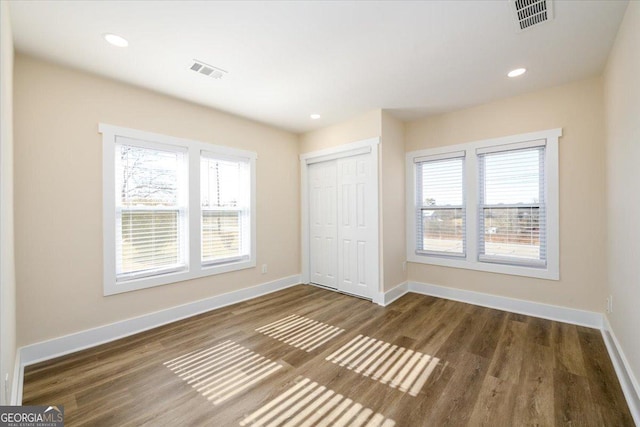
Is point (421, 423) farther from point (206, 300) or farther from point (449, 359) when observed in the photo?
point (206, 300)

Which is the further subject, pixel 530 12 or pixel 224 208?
pixel 224 208

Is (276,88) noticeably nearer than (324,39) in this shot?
No

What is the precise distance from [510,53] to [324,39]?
1.72m

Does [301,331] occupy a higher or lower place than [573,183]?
lower

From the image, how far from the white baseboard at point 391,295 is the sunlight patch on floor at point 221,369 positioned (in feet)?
6.08

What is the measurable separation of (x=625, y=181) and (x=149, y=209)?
445cm

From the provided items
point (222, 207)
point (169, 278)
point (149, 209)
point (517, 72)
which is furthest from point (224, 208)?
point (517, 72)

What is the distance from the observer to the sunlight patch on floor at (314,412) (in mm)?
1653

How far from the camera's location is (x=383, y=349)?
2.52 metres

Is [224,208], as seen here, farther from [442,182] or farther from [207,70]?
[442,182]

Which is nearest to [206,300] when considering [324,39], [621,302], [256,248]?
[256,248]

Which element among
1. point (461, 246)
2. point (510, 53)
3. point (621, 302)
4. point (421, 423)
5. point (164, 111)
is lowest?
point (421, 423)

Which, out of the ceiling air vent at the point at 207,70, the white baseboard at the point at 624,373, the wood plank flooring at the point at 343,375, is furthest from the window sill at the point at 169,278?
the white baseboard at the point at 624,373

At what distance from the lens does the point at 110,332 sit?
8.94 feet
